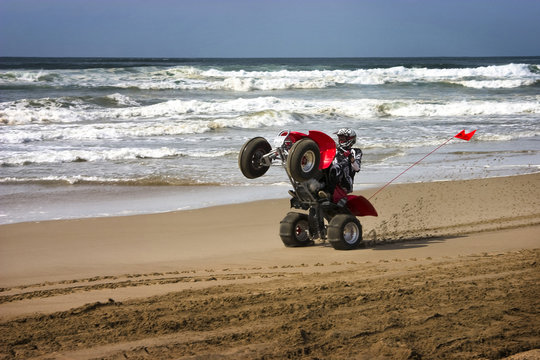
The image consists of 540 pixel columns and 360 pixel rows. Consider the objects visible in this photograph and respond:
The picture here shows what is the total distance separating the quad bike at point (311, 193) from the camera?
7910 millimetres

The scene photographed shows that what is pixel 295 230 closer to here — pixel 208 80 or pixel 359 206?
pixel 359 206

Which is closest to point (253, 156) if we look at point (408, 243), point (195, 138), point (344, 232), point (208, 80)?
point (344, 232)

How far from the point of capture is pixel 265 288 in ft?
20.3

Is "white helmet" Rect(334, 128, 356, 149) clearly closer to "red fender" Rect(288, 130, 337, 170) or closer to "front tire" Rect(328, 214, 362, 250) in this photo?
"red fender" Rect(288, 130, 337, 170)

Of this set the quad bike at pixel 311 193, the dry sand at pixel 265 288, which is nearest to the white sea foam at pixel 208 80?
the dry sand at pixel 265 288

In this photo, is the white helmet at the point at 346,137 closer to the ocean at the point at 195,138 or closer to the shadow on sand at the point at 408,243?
the shadow on sand at the point at 408,243

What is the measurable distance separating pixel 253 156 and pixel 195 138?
1303cm

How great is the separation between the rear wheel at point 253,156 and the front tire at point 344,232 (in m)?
1.09

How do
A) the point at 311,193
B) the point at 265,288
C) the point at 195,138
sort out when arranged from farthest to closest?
the point at 195,138 → the point at 311,193 → the point at 265,288

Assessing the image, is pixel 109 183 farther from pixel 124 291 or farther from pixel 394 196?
pixel 124 291

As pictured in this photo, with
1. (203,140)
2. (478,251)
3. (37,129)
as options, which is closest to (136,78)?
(37,129)

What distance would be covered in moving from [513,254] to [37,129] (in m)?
19.0

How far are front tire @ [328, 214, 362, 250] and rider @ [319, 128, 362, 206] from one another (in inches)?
10.7

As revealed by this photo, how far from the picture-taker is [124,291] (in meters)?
6.33
